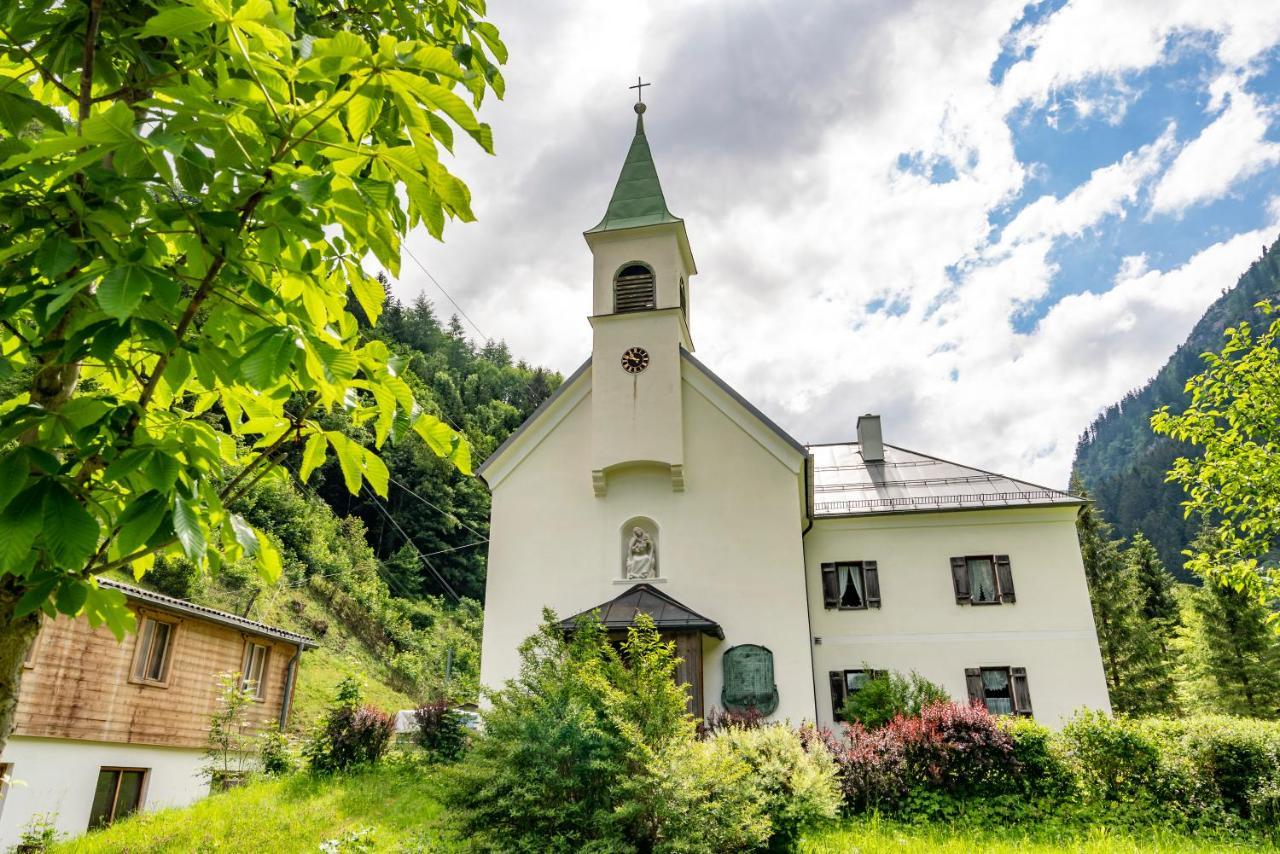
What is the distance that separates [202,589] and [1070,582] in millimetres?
28638

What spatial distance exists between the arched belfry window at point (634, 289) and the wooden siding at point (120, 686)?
500 inches

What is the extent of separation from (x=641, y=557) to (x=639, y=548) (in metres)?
0.22

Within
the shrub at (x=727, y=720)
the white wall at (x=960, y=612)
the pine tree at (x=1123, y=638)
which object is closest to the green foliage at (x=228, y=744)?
the shrub at (x=727, y=720)

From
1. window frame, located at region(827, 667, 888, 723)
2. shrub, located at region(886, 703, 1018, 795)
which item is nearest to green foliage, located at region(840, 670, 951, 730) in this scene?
window frame, located at region(827, 667, 888, 723)

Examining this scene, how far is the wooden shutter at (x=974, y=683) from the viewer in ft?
66.1

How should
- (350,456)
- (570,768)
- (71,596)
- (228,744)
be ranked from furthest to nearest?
1. (228,744)
2. (570,768)
3. (350,456)
4. (71,596)

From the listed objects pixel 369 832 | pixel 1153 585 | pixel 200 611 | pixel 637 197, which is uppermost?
pixel 637 197

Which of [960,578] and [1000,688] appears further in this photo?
[960,578]

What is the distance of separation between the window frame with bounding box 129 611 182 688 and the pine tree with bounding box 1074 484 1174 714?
124 ft

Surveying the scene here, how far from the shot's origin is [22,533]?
72.6 inches

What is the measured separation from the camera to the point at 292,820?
458 inches

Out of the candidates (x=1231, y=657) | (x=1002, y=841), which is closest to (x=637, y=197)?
(x=1002, y=841)

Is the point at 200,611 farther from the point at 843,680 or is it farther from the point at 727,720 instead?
the point at 843,680

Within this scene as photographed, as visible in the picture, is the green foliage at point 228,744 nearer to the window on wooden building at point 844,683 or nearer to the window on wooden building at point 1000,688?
the window on wooden building at point 844,683
